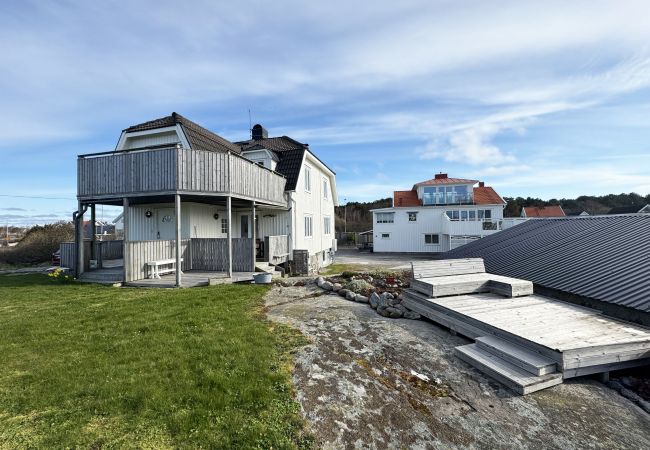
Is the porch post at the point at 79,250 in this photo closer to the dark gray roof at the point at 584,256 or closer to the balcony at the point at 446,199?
the dark gray roof at the point at 584,256

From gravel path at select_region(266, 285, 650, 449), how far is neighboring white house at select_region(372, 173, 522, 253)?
80.9ft

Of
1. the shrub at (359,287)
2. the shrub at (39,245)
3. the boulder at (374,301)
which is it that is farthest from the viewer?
the shrub at (39,245)

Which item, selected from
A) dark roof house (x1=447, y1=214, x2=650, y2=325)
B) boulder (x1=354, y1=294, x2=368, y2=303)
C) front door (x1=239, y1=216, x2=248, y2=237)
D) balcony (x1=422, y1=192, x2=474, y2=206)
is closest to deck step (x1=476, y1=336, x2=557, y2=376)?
dark roof house (x1=447, y1=214, x2=650, y2=325)

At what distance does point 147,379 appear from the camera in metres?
3.93

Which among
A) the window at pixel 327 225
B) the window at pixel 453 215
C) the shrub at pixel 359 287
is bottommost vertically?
the shrub at pixel 359 287

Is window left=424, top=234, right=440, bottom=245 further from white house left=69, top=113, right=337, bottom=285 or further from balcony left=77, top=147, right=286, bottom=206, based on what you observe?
balcony left=77, top=147, right=286, bottom=206

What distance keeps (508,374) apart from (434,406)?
1.25 metres

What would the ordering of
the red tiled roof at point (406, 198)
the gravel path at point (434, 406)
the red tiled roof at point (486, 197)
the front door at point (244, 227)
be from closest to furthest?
1. the gravel path at point (434, 406)
2. the front door at point (244, 227)
3. the red tiled roof at point (486, 197)
4. the red tiled roof at point (406, 198)

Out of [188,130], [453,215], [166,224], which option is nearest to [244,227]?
[166,224]

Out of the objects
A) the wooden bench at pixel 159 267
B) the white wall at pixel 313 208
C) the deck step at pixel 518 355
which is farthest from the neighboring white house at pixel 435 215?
the deck step at pixel 518 355

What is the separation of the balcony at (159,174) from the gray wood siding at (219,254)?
2.03 meters

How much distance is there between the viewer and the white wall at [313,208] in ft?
54.3

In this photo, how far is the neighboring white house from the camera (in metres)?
27.8

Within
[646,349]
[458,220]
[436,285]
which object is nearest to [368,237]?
[458,220]
